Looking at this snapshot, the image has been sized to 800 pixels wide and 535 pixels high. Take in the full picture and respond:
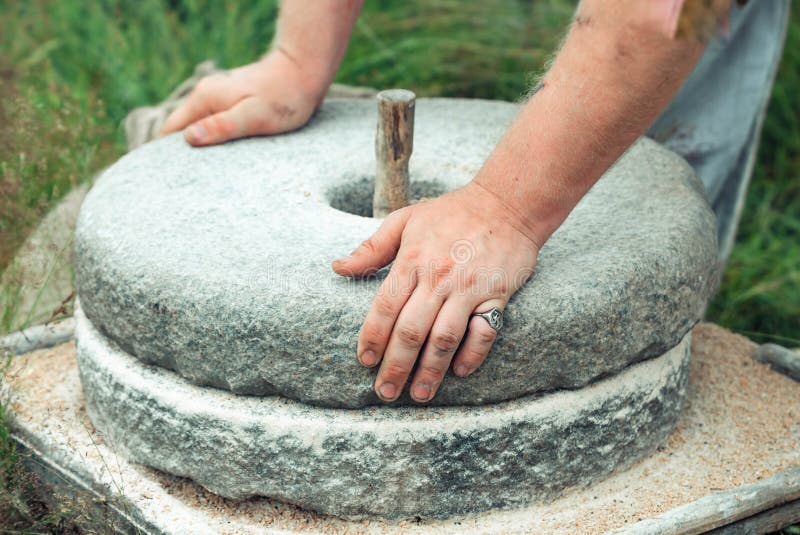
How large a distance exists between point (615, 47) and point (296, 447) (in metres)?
0.87

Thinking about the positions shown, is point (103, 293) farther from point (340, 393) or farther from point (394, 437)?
point (394, 437)

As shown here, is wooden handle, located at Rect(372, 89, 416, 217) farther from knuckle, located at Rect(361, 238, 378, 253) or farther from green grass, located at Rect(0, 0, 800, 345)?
green grass, located at Rect(0, 0, 800, 345)

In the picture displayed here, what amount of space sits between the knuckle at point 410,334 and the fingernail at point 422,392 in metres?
0.08

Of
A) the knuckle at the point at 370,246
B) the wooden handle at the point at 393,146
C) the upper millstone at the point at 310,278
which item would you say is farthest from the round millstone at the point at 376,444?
the wooden handle at the point at 393,146

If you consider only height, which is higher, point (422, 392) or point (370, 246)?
point (370, 246)

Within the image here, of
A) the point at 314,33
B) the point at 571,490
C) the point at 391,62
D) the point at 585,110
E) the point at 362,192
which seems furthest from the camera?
the point at 391,62

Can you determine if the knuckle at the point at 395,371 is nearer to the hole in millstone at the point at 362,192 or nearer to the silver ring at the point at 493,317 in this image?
the silver ring at the point at 493,317

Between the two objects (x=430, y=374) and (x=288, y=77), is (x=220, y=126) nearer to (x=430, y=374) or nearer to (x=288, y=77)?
(x=288, y=77)

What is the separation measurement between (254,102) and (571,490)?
3.76ft

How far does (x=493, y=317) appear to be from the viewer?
162 cm

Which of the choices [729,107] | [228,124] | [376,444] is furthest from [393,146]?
[729,107]

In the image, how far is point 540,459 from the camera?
5.82 feet

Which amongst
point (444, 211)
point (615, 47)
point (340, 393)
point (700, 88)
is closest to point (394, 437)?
point (340, 393)

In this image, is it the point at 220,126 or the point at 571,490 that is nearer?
the point at 571,490
